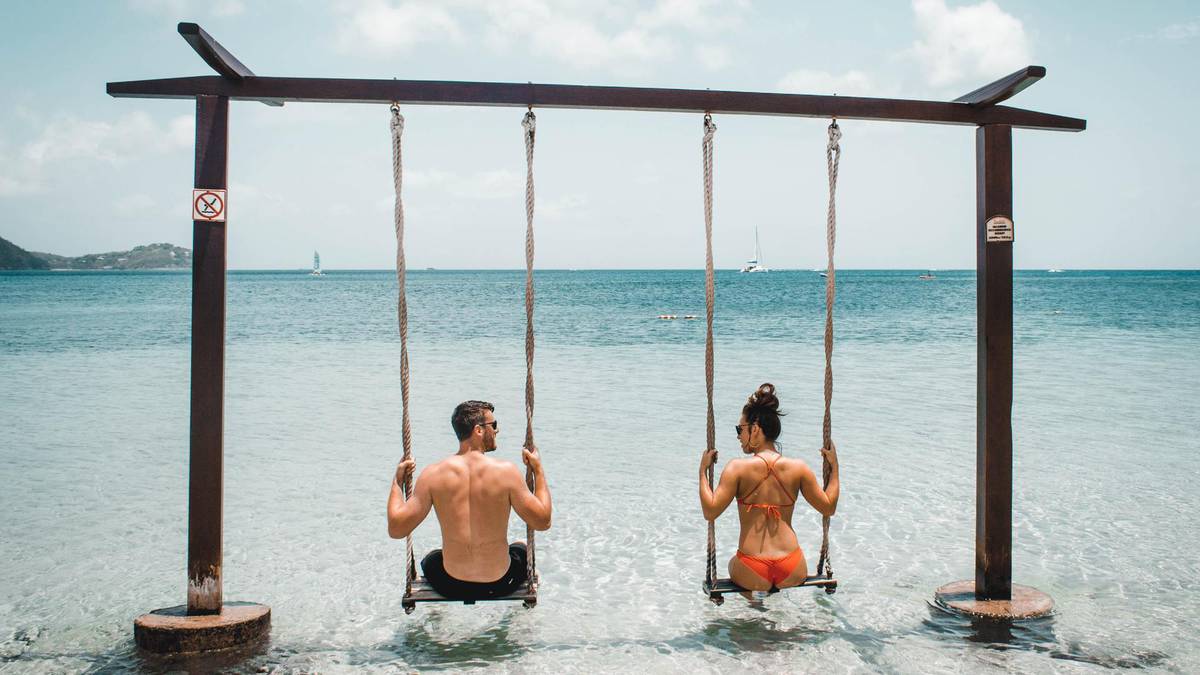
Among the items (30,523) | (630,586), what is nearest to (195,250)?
(630,586)

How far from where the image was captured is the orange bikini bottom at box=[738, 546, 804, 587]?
430cm

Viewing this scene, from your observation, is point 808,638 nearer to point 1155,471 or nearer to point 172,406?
point 1155,471

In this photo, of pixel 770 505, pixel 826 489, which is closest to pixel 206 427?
pixel 770 505

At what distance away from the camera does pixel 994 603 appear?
493 centimetres

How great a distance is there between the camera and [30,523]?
25.0ft

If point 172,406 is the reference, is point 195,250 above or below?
above

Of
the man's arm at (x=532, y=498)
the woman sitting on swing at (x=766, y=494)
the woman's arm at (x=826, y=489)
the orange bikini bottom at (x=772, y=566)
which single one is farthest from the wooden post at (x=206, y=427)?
the woman's arm at (x=826, y=489)

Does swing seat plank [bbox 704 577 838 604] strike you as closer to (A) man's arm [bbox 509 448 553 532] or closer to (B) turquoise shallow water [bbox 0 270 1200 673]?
(B) turquoise shallow water [bbox 0 270 1200 673]

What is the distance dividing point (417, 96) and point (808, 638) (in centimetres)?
352

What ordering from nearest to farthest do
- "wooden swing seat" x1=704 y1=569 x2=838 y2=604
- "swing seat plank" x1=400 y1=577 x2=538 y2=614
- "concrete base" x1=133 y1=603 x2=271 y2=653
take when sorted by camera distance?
"swing seat plank" x1=400 y1=577 x2=538 y2=614
"wooden swing seat" x1=704 y1=569 x2=838 y2=604
"concrete base" x1=133 y1=603 x2=271 y2=653

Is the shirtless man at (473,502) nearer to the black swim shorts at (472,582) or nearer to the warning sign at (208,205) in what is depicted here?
the black swim shorts at (472,582)

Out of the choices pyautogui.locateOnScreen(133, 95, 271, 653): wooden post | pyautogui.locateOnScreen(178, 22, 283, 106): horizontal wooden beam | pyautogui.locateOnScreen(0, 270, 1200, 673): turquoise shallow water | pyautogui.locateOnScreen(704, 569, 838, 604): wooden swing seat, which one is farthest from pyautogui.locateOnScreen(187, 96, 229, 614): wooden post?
pyautogui.locateOnScreen(704, 569, 838, 604): wooden swing seat

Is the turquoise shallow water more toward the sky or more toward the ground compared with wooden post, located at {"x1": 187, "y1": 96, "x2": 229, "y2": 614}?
more toward the ground

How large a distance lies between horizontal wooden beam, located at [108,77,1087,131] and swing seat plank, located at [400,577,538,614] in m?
2.31
